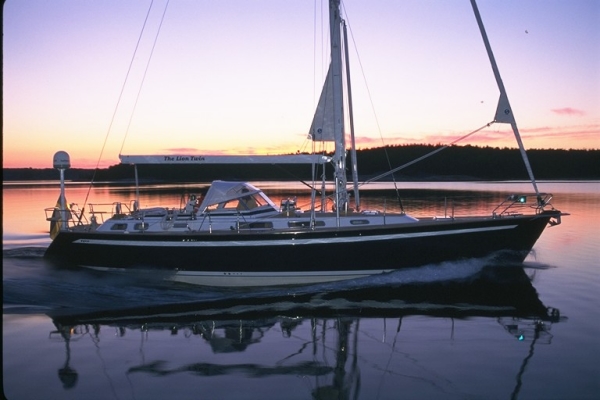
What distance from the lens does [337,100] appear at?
51.9 ft

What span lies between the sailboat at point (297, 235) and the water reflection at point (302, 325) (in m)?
0.79

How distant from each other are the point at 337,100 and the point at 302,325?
22.3 ft

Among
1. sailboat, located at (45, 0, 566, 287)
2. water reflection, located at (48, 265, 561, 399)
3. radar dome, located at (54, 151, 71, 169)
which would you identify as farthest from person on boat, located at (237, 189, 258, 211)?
radar dome, located at (54, 151, 71, 169)

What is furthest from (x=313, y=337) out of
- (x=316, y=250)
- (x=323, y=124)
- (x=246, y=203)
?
(x=323, y=124)

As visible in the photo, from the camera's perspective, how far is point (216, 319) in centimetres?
1241

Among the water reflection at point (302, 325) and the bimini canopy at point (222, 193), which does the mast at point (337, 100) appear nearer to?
the bimini canopy at point (222, 193)

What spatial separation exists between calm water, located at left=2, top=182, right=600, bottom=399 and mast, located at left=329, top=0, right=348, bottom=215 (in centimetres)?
306

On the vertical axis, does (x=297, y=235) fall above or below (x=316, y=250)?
above

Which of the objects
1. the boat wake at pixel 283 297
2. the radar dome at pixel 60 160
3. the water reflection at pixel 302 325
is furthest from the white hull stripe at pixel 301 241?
the radar dome at pixel 60 160

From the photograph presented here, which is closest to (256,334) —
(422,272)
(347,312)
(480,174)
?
(347,312)

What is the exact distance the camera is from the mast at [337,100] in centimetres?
1589

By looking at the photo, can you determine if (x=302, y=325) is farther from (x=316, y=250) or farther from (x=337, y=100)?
(x=337, y=100)

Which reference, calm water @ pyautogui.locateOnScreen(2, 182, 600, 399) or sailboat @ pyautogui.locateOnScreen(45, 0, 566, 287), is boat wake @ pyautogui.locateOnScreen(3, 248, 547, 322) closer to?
calm water @ pyautogui.locateOnScreen(2, 182, 600, 399)

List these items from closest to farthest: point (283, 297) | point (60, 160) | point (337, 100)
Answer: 1. point (283, 297)
2. point (337, 100)
3. point (60, 160)
